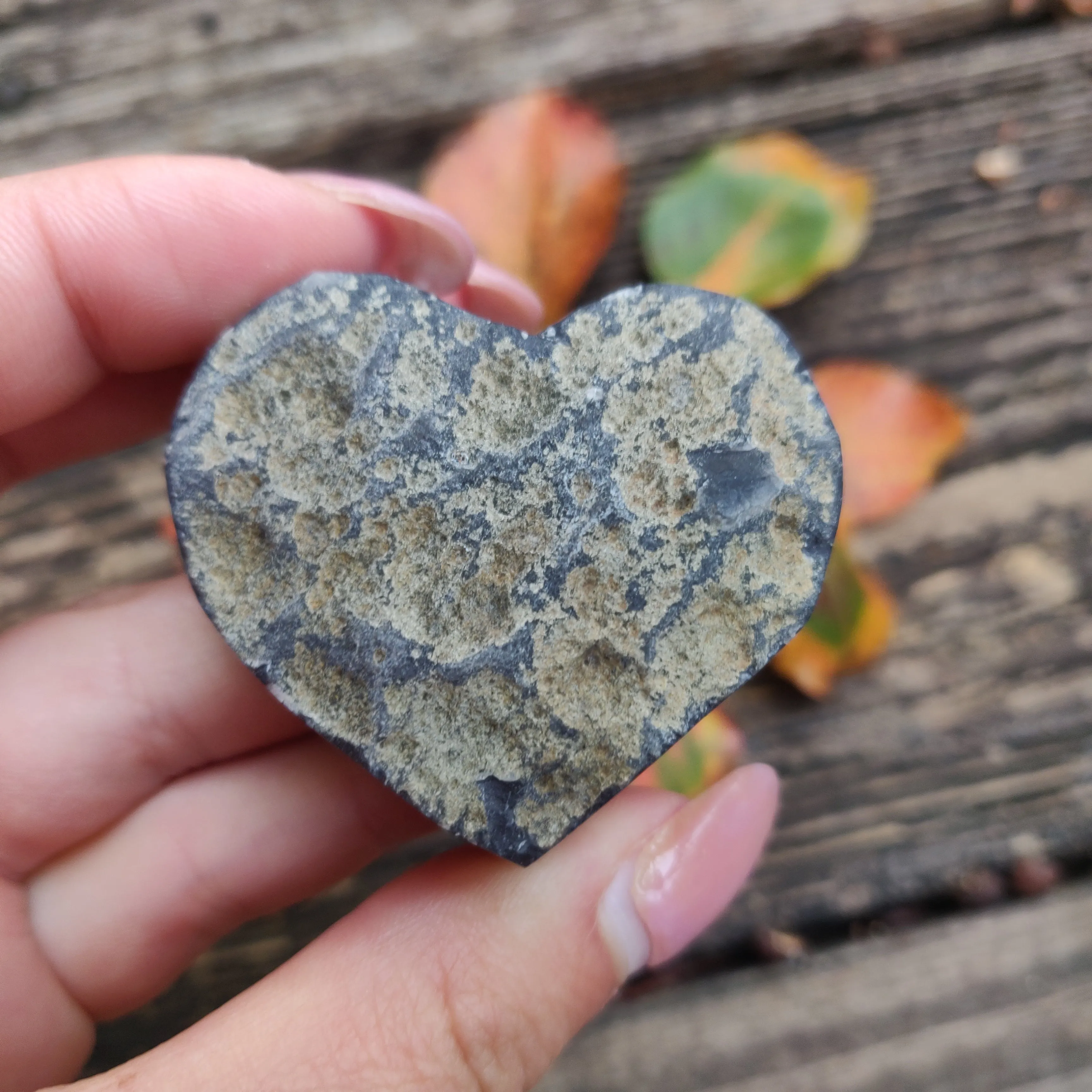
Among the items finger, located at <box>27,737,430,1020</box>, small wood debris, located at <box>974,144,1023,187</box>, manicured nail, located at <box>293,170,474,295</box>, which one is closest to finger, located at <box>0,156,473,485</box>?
manicured nail, located at <box>293,170,474,295</box>

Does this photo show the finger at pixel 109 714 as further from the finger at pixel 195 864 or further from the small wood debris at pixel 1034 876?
the small wood debris at pixel 1034 876

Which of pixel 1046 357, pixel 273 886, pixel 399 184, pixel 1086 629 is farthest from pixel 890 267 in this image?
pixel 273 886

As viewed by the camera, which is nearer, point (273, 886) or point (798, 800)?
point (273, 886)

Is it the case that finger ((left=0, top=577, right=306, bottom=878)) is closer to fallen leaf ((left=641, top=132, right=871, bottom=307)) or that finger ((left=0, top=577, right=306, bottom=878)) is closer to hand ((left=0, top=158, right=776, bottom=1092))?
hand ((left=0, top=158, right=776, bottom=1092))

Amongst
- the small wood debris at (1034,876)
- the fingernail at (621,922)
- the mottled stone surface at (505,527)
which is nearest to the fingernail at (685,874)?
the fingernail at (621,922)

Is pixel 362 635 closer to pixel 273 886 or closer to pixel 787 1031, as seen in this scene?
pixel 273 886

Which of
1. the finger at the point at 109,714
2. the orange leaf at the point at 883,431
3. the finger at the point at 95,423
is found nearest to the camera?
the finger at the point at 109,714
